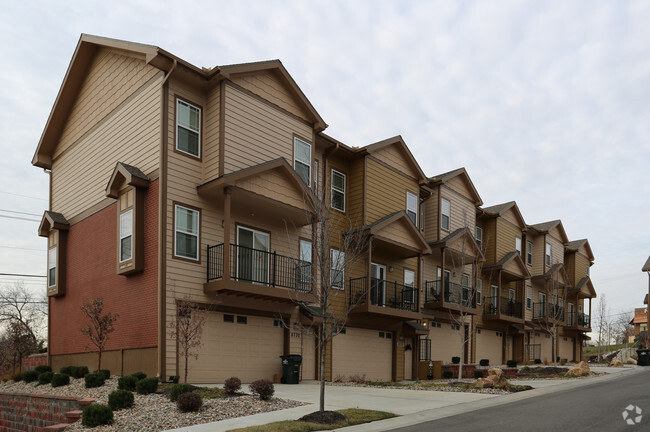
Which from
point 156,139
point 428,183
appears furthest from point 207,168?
point 428,183

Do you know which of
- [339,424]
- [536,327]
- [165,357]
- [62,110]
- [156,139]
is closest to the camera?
[339,424]

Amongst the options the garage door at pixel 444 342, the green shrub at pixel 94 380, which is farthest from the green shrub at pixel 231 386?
the garage door at pixel 444 342

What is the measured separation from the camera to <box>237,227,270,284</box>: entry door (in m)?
18.9

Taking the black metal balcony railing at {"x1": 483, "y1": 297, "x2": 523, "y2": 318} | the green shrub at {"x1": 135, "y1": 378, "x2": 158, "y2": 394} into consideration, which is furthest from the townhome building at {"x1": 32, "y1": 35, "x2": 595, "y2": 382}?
the black metal balcony railing at {"x1": 483, "y1": 297, "x2": 523, "y2": 318}

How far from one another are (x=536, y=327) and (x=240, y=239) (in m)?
27.7

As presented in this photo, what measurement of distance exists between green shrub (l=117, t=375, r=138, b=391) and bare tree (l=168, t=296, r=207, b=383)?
147cm

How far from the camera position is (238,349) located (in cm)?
1875

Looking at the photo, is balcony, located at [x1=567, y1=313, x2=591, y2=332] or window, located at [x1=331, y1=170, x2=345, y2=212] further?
balcony, located at [x1=567, y1=313, x2=591, y2=332]

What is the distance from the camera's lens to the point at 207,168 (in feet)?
60.7

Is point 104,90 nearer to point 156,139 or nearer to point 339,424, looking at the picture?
point 156,139

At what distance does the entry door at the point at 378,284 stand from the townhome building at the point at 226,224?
108mm

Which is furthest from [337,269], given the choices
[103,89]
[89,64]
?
[89,64]

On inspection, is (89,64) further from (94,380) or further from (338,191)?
(94,380)

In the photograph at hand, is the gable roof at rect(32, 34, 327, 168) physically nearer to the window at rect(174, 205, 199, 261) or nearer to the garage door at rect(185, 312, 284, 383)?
the window at rect(174, 205, 199, 261)
